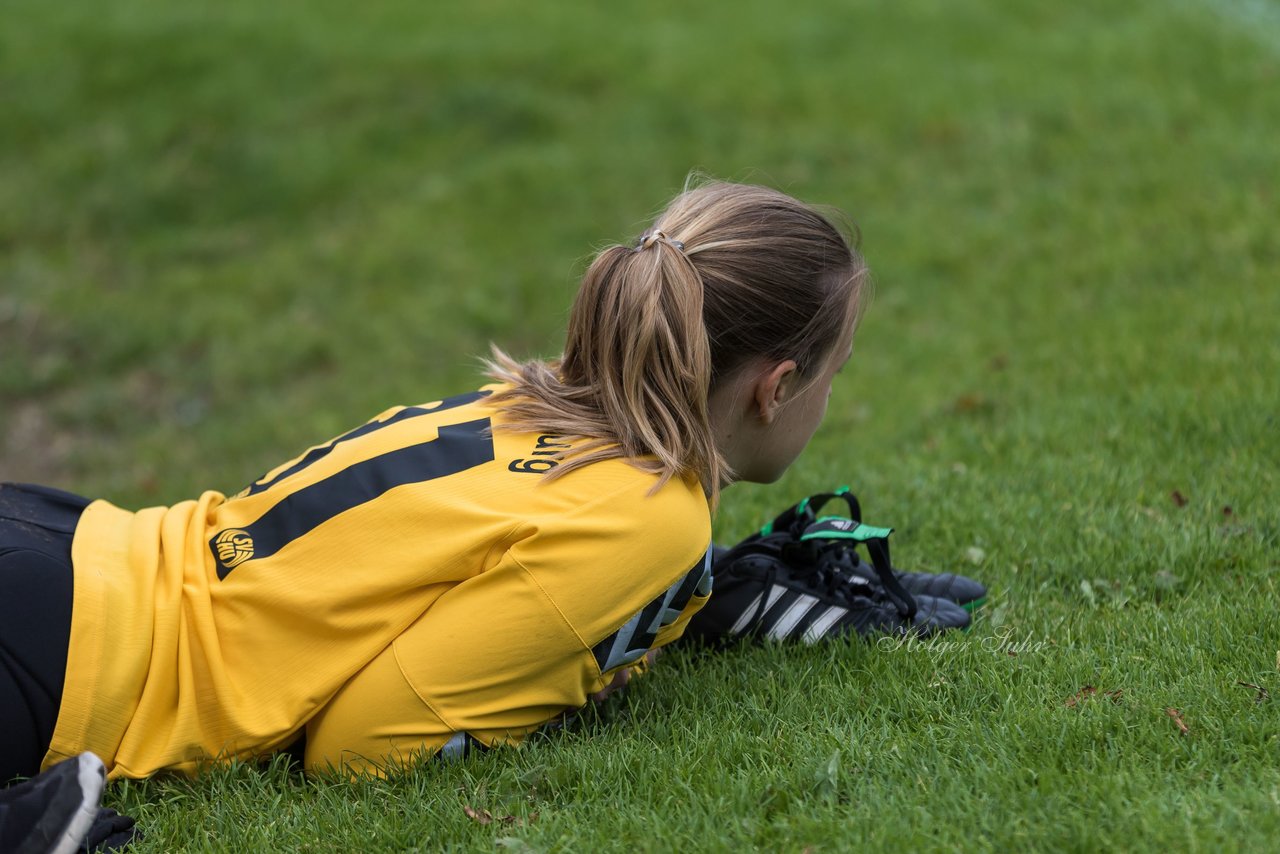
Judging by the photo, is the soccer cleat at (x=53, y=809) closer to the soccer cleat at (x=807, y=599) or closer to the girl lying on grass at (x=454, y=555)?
the girl lying on grass at (x=454, y=555)

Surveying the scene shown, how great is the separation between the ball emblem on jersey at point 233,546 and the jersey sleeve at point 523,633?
386 mm

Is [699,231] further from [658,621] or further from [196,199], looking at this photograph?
[196,199]

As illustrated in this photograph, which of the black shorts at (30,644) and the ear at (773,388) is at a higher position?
the ear at (773,388)

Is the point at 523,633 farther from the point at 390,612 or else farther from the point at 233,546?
the point at 233,546

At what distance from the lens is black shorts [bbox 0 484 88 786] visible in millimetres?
2641

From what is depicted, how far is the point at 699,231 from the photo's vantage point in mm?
2877

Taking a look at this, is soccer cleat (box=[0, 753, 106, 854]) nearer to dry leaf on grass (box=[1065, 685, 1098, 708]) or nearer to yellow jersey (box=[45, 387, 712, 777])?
yellow jersey (box=[45, 387, 712, 777])

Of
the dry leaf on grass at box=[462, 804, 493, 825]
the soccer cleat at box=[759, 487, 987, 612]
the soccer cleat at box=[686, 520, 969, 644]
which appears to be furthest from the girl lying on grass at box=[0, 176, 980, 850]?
the soccer cleat at box=[759, 487, 987, 612]

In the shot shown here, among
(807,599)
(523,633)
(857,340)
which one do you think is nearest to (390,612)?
(523,633)

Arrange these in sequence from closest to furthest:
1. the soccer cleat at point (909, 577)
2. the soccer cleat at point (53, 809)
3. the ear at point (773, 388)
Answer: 1. the soccer cleat at point (53, 809)
2. the ear at point (773, 388)
3. the soccer cleat at point (909, 577)

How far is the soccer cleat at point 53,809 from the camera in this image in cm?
241

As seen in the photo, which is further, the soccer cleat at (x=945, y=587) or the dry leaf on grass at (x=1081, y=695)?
the soccer cleat at (x=945, y=587)

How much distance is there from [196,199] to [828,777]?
7.64m

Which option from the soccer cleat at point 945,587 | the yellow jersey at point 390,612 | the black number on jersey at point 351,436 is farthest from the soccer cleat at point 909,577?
the black number on jersey at point 351,436
